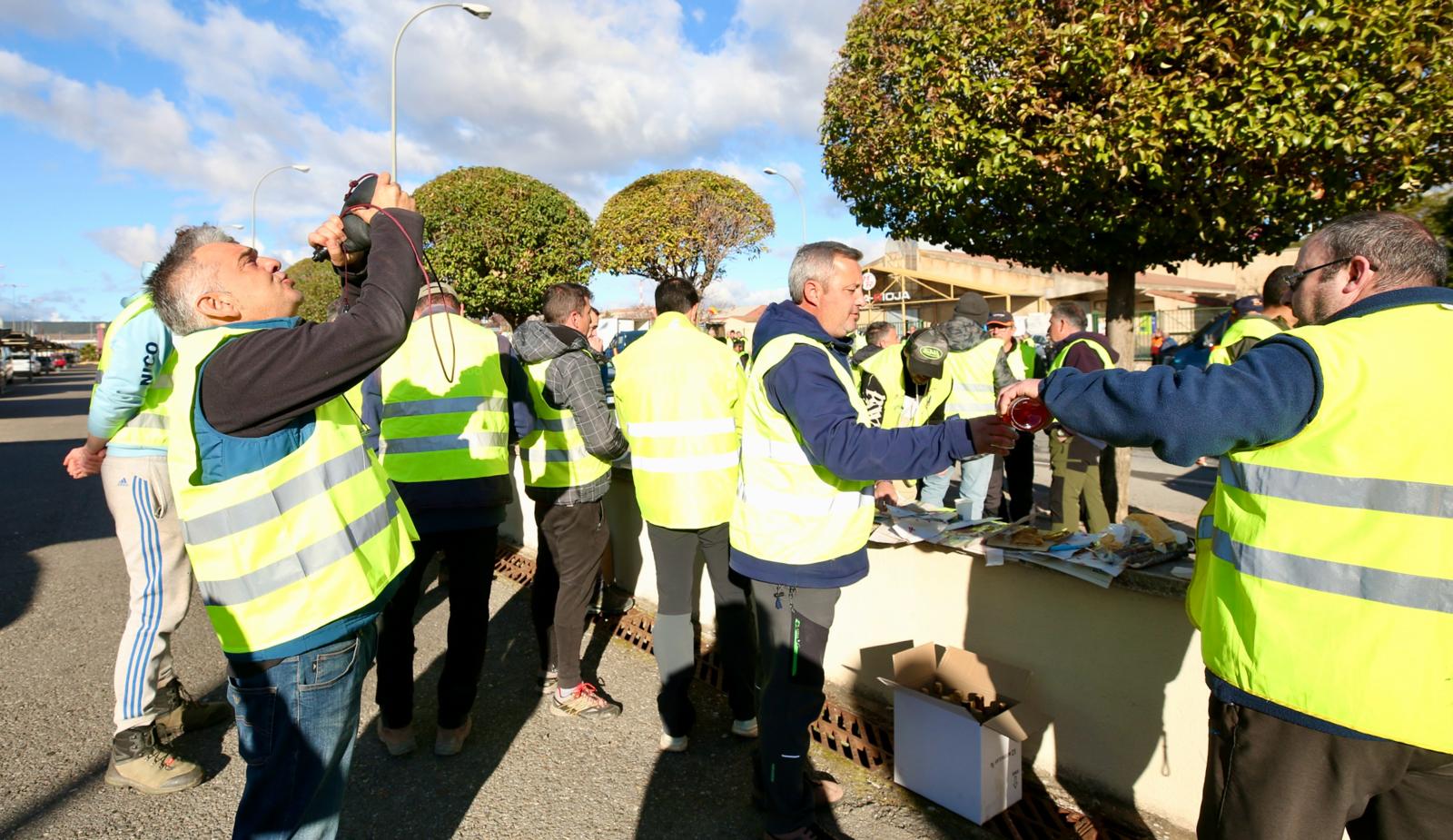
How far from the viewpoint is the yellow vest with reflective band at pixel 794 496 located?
2.52 m

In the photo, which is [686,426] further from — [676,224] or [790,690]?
[676,224]

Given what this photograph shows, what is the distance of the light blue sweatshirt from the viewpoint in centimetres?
318

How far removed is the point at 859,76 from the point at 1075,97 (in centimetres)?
201

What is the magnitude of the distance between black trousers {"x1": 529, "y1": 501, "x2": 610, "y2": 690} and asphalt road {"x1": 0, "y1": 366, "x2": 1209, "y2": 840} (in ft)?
1.10

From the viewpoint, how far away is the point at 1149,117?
4.77 m

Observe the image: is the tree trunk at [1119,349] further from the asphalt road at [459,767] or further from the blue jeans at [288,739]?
the blue jeans at [288,739]

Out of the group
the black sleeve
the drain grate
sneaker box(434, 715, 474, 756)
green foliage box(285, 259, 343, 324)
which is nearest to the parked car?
the drain grate

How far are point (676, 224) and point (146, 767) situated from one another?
73.4ft

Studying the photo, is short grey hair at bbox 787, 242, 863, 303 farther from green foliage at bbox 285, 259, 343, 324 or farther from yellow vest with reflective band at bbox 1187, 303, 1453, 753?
green foliage at bbox 285, 259, 343, 324

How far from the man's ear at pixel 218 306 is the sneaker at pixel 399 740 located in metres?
2.12

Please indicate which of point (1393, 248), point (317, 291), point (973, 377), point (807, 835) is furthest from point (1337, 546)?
point (317, 291)

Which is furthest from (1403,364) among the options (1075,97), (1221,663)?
(1075,97)

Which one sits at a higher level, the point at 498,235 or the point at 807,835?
the point at 498,235

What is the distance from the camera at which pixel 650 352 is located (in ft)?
11.0
